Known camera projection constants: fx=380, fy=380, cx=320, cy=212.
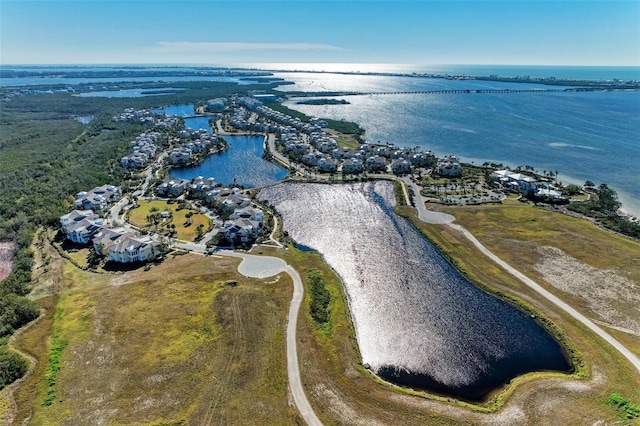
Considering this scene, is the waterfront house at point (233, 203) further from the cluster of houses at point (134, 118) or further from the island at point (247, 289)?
the cluster of houses at point (134, 118)

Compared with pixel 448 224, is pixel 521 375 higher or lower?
lower

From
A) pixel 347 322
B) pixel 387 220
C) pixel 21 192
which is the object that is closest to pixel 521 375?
pixel 347 322

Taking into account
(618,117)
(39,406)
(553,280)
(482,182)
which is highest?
(618,117)

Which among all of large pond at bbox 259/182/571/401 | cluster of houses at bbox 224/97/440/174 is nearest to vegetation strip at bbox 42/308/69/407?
large pond at bbox 259/182/571/401

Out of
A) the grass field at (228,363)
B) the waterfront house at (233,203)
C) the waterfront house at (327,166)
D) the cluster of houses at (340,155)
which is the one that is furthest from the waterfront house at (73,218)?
the cluster of houses at (340,155)

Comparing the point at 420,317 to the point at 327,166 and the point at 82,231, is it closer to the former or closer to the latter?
the point at 82,231

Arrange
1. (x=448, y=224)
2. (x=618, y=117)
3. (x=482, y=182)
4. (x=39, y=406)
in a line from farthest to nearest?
(x=618, y=117) < (x=482, y=182) < (x=448, y=224) < (x=39, y=406)

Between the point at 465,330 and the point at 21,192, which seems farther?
the point at 21,192

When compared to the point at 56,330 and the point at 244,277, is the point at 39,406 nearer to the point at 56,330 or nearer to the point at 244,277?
the point at 56,330
